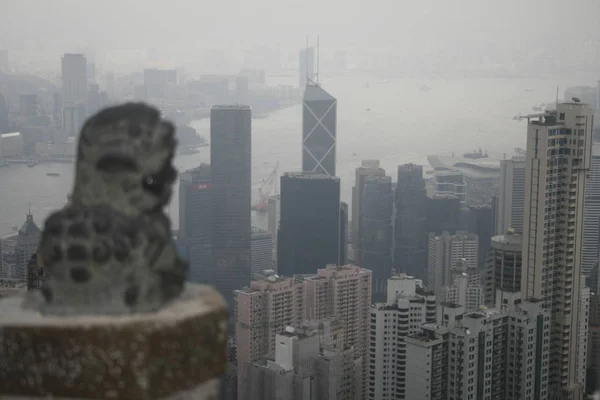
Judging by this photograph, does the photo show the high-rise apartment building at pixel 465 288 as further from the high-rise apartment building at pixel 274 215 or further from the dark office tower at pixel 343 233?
the high-rise apartment building at pixel 274 215

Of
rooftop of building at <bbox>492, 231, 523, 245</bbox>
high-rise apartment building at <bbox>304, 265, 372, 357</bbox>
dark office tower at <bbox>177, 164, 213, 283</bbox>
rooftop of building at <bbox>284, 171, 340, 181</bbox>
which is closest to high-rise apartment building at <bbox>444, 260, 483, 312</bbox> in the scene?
rooftop of building at <bbox>492, 231, 523, 245</bbox>

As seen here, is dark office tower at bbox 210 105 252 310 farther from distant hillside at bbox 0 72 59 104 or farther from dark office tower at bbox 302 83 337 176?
distant hillside at bbox 0 72 59 104

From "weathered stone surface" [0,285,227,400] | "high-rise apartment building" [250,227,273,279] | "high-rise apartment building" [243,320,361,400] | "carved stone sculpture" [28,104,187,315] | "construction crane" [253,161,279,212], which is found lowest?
"high-rise apartment building" [243,320,361,400]

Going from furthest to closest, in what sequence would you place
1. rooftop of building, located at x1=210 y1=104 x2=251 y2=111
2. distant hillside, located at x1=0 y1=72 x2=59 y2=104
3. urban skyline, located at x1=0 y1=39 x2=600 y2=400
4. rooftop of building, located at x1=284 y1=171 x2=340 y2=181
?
rooftop of building, located at x1=284 y1=171 x2=340 y2=181 → rooftop of building, located at x1=210 y1=104 x2=251 y2=111 → distant hillside, located at x1=0 y1=72 x2=59 y2=104 → urban skyline, located at x1=0 y1=39 x2=600 y2=400

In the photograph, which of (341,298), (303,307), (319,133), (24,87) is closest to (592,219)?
(341,298)

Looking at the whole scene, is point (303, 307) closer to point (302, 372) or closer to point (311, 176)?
point (302, 372)

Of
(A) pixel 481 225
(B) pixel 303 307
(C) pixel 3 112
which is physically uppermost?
(C) pixel 3 112

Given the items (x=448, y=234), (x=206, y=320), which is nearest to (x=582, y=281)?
(x=448, y=234)
